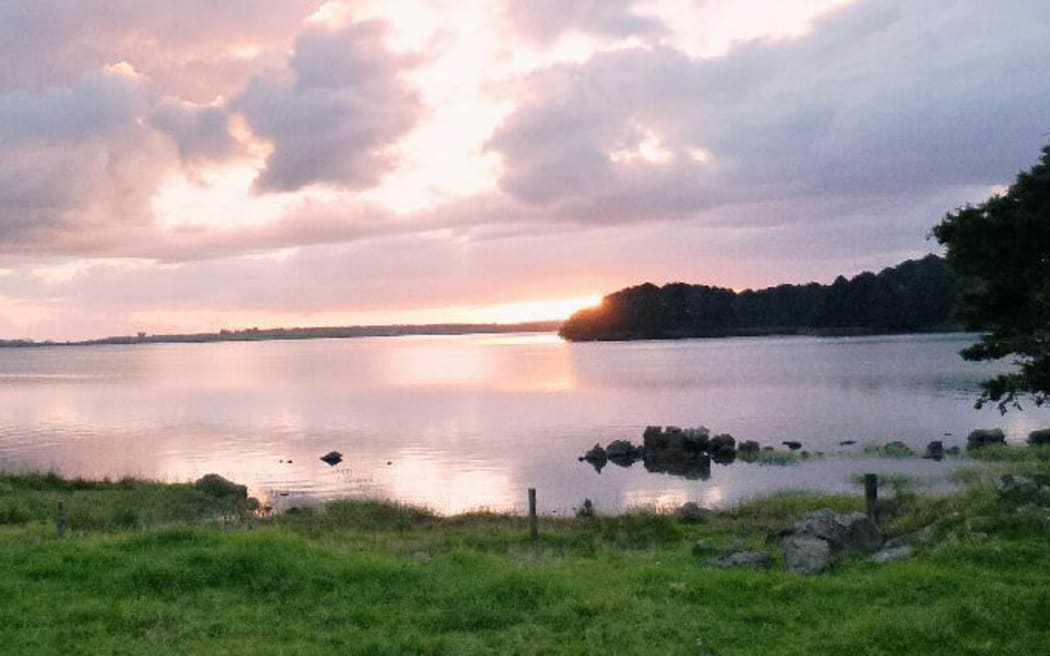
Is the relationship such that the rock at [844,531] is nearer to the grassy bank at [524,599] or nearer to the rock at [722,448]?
the grassy bank at [524,599]

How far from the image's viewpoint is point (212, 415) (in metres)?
83.8

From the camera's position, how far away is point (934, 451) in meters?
49.2

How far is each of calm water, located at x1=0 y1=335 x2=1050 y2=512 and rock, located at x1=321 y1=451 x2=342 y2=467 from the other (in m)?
0.61

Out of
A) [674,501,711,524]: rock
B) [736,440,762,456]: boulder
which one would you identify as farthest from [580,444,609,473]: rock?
[674,501,711,524]: rock

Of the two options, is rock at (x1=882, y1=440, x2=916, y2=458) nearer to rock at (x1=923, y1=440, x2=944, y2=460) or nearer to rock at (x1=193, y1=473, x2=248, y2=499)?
rock at (x1=923, y1=440, x2=944, y2=460)

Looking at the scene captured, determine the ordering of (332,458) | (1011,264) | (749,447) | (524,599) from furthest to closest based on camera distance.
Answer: (749,447), (332,458), (1011,264), (524,599)

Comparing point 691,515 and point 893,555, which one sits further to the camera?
point 691,515

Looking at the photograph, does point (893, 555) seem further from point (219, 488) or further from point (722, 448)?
point (722, 448)

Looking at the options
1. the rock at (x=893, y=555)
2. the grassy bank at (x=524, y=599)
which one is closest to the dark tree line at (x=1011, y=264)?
the grassy bank at (x=524, y=599)

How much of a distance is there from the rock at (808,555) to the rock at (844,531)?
1.52 feet

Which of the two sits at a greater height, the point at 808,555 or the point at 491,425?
the point at 808,555

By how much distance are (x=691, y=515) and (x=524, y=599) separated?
17223 millimetres

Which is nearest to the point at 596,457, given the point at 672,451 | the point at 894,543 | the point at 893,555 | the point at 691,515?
the point at 672,451

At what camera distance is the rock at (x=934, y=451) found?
48.4 metres
